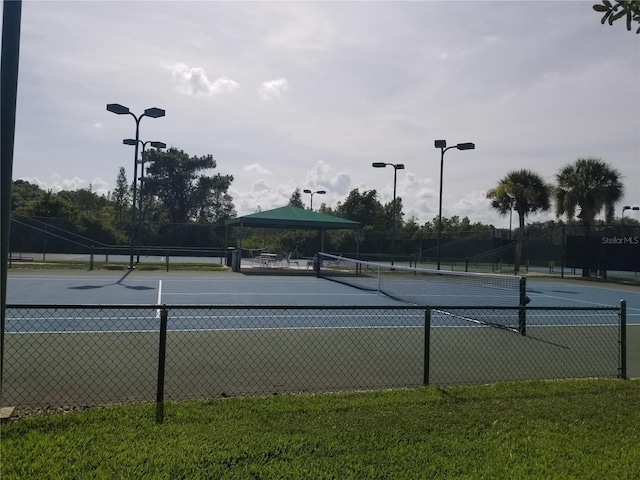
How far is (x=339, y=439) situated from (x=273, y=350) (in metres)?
4.02

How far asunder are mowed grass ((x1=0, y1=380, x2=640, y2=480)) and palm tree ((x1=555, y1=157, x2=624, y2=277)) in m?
29.4

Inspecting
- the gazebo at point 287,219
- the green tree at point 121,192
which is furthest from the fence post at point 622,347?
the green tree at point 121,192

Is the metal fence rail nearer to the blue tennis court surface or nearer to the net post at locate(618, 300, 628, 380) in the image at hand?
the net post at locate(618, 300, 628, 380)

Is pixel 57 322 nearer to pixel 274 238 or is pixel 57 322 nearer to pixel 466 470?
pixel 466 470

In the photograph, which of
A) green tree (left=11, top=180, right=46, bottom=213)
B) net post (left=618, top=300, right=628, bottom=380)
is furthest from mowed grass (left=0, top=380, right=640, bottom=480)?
green tree (left=11, top=180, right=46, bottom=213)

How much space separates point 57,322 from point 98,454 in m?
7.29

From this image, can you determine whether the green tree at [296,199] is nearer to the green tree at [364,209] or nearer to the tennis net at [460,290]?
the green tree at [364,209]

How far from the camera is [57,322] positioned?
1062 cm

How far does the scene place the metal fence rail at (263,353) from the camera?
20.9 ft

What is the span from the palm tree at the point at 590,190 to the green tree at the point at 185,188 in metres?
36.1


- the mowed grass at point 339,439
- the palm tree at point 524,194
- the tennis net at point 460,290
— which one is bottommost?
the mowed grass at point 339,439

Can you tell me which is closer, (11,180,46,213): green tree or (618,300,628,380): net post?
(618,300,628,380): net post

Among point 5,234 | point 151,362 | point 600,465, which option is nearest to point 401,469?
point 600,465

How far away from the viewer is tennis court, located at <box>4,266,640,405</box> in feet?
21.3
